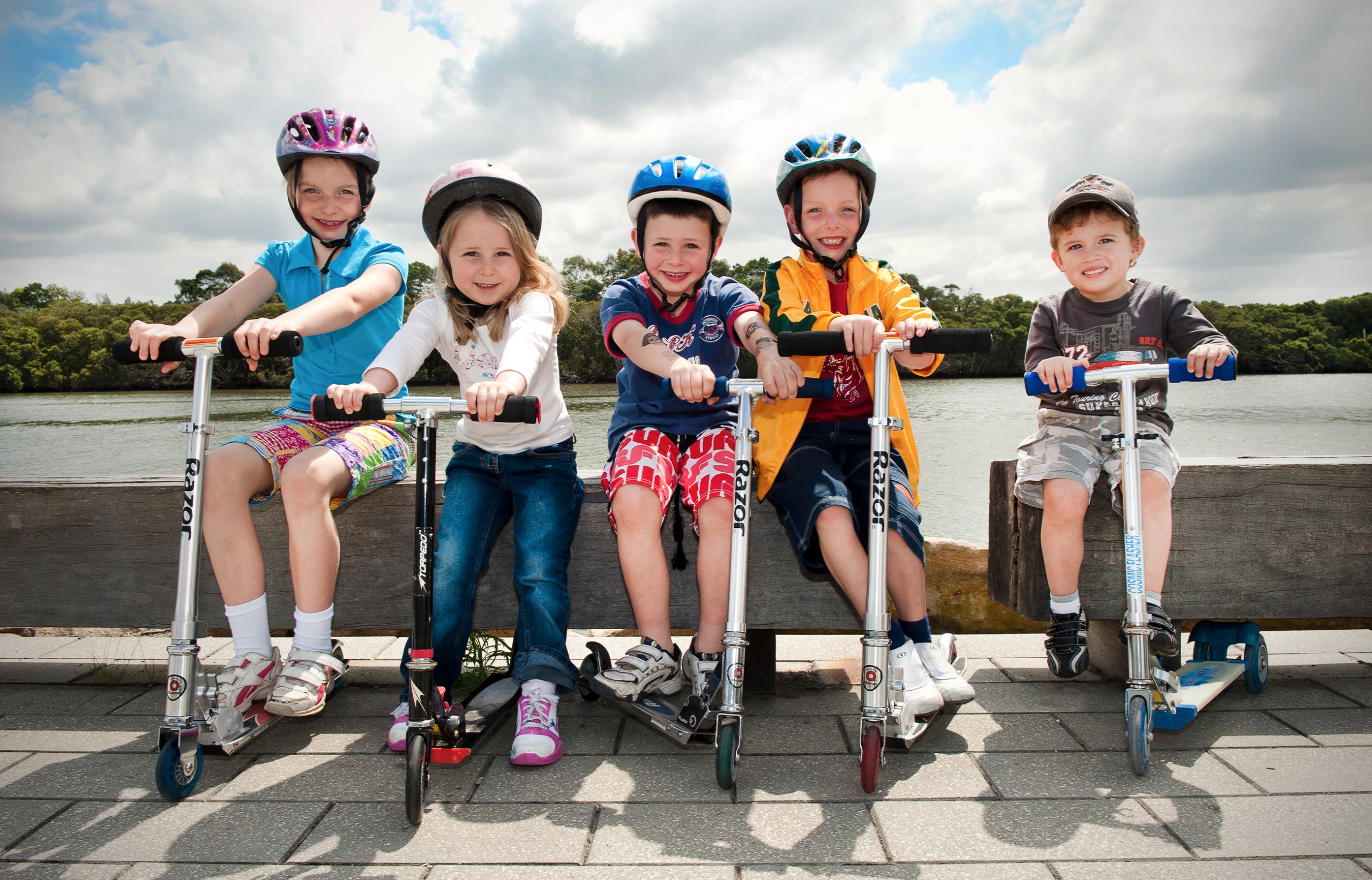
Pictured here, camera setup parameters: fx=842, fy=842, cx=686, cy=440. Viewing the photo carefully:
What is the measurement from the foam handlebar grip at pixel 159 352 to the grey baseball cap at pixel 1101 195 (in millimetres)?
3426

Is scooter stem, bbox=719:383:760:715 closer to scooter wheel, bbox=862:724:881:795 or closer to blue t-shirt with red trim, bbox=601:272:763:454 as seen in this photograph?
scooter wheel, bbox=862:724:881:795

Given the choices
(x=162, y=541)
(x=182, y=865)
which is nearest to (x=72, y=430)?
(x=162, y=541)

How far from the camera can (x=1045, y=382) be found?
10.00 ft

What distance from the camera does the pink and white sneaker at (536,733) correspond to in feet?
9.18

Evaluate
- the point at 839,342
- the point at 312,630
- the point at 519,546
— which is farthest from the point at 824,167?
the point at 312,630

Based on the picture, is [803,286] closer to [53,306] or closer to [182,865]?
[182,865]

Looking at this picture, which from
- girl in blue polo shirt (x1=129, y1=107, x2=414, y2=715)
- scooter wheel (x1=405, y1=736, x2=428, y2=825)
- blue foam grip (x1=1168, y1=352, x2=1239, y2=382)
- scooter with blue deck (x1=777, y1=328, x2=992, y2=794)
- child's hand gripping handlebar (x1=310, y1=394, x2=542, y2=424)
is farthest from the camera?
girl in blue polo shirt (x1=129, y1=107, x2=414, y2=715)

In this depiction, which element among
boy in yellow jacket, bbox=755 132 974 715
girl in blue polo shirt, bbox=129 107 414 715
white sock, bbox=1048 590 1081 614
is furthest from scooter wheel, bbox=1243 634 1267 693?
girl in blue polo shirt, bbox=129 107 414 715

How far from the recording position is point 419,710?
2.54m

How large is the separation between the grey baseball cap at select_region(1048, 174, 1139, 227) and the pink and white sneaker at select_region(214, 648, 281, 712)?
3.62 m

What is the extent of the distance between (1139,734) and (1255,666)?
115 cm

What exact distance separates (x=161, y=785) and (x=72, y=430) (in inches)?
1190

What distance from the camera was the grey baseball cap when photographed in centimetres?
341

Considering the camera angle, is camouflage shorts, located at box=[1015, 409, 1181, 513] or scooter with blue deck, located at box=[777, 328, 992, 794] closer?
scooter with blue deck, located at box=[777, 328, 992, 794]
